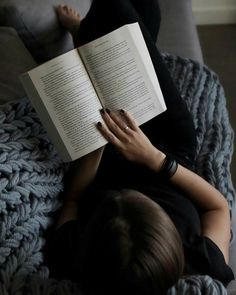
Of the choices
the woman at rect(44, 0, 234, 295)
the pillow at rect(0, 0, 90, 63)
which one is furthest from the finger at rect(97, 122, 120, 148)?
the pillow at rect(0, 0, 90, 63)

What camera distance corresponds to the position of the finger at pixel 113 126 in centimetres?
92

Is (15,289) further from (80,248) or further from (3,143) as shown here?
(3,143)

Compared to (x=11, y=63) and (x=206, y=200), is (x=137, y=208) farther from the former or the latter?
(x=11, y=63)

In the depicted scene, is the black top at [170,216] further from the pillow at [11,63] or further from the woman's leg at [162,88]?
the pillow at [11,63]

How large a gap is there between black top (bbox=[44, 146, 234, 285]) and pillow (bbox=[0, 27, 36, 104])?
0.23 meters

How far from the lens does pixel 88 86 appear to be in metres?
0.90

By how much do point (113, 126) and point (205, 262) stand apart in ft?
0.94

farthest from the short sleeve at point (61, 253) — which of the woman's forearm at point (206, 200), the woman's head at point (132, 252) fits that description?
the woman's forearm at point (206, 200)

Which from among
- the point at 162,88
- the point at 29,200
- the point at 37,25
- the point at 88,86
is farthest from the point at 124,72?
the point at 37,25

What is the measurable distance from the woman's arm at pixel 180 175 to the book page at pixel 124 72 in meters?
0.03

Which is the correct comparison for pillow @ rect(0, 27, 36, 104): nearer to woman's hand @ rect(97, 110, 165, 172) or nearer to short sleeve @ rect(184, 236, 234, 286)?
woman's hand @ rect(97, 110, 165, 172)

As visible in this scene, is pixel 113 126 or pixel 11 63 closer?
pixel 113 126

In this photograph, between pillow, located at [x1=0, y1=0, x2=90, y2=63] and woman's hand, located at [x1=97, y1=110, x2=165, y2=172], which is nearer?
woman's hand, located at [x1=97, y1=110, x2=165, y2=172]

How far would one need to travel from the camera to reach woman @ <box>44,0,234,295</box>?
0.72 m
